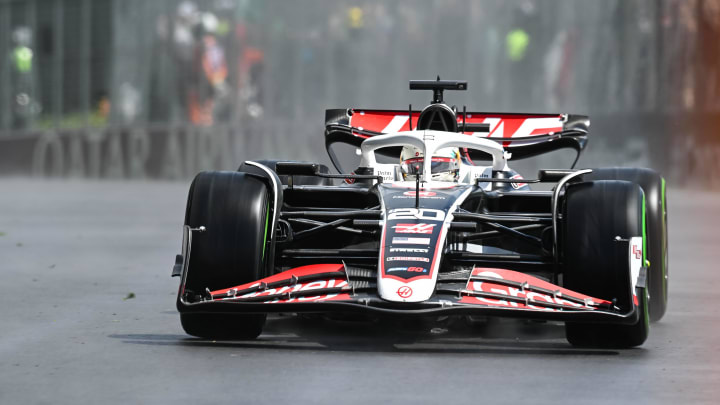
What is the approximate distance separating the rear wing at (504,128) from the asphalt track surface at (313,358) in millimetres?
1650

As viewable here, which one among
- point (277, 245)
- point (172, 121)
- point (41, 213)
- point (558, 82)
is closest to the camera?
point (277, 245)

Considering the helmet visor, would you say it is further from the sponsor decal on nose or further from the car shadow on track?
the sponsor decal on nose

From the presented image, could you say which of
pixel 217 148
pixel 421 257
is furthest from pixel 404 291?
pixel 217 148

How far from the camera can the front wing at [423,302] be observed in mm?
7473

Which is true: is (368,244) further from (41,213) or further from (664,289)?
(41,213)

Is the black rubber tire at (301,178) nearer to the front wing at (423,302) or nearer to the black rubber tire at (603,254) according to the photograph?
the front wing at (423,302)

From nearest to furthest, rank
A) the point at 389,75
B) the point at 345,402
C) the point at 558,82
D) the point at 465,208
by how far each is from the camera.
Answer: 1. the point at 345,402
2. the point at 465,208
3. the point at 558,82
4. the point at 389,75

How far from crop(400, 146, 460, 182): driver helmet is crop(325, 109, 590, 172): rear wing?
5.23ft

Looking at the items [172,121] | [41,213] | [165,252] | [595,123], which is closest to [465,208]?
[165,252]

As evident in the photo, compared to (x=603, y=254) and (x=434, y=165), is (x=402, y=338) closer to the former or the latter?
(x=603, y=254)

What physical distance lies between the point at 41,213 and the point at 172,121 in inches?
789

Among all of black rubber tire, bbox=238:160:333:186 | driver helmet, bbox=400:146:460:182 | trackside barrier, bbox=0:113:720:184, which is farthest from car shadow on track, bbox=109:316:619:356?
trackside barrier, bbox=0:113:720:184

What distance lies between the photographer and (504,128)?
11.9m

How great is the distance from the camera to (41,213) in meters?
23.3
